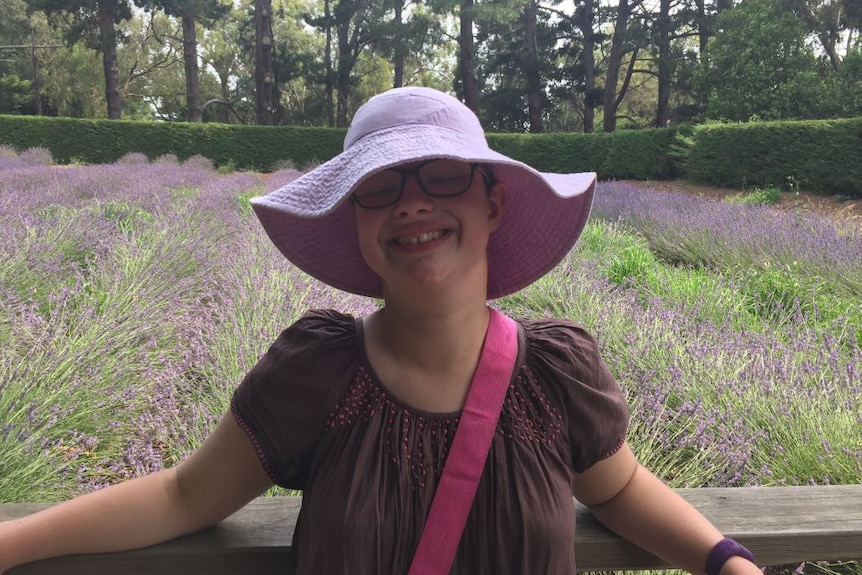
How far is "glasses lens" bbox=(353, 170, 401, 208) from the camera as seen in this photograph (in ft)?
3.02

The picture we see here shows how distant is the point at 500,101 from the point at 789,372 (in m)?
33.0

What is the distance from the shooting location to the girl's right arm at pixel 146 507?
100cm

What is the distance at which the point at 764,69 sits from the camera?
20.2m

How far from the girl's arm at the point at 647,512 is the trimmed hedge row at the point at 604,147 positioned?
48.4 feet

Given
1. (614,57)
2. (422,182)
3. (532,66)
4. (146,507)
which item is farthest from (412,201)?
(532,66)

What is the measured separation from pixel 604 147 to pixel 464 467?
22.4 meters

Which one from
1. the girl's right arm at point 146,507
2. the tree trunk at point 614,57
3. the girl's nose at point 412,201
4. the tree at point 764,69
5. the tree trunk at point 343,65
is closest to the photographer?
the girl's nose at point 412,201

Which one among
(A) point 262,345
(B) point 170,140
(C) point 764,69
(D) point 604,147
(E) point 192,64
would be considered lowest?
(A) point 262,345

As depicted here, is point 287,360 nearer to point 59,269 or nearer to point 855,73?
point 59,269

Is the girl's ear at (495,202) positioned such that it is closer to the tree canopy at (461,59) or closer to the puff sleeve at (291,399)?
the puff sleeve at (291,399)

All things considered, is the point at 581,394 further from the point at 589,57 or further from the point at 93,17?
the point at 589,57

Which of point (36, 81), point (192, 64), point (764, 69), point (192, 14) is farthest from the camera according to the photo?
point (36, 81)

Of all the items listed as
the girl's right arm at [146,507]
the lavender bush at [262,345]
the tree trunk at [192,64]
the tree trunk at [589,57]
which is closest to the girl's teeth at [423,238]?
the girl's right arm at [146,507]

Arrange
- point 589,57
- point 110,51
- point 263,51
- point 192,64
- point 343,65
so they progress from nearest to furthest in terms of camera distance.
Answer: point 110,51 → point 263,51 → point 192,64 → point 589,57 → point 343,65
